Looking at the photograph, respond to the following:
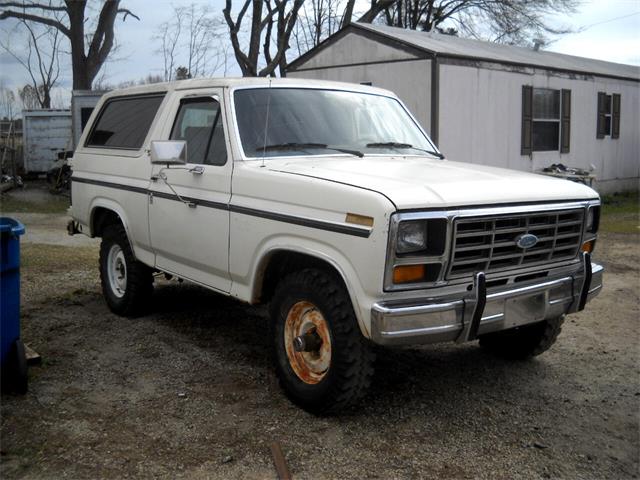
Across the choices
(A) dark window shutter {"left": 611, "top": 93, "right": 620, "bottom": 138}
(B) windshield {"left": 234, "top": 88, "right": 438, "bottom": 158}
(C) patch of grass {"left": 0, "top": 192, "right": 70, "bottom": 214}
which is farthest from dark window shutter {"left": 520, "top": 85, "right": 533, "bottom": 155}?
(B) windshield {"left": 234, "top": 88, "right": 438, "bottom": 158}

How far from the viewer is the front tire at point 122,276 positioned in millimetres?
6035

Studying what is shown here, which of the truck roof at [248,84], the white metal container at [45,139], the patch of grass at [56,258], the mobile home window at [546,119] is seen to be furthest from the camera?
the white metal container at [45,139]

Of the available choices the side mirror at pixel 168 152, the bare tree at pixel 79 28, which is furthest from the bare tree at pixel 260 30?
the side mirror at pixel 168 152

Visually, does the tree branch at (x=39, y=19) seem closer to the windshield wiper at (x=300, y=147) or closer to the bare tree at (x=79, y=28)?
the bare tree at (x=79, y=28)

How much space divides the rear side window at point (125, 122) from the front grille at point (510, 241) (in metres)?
3.08

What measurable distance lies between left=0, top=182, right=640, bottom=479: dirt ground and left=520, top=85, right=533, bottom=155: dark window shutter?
28.6 ft

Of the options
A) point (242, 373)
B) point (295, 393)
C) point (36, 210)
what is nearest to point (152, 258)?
point (242, 373)

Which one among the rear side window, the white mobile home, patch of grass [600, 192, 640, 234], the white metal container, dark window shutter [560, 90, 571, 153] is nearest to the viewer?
the rear side window

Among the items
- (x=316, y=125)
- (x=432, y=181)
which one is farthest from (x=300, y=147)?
(x=432, y=181)

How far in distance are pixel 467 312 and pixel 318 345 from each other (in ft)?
2.99

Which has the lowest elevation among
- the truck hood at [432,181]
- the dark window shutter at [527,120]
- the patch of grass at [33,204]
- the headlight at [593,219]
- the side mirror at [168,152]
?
the patch of grass at [33,204]

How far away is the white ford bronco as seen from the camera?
367cm

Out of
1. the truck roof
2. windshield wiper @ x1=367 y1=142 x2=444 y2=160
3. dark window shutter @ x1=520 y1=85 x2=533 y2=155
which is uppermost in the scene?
dark window shutter @ x1=520 y1=85 x2=533 y2=155

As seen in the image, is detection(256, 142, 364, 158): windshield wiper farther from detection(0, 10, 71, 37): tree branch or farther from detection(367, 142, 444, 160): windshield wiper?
detection(0, 10, 71, 37): tree branch
